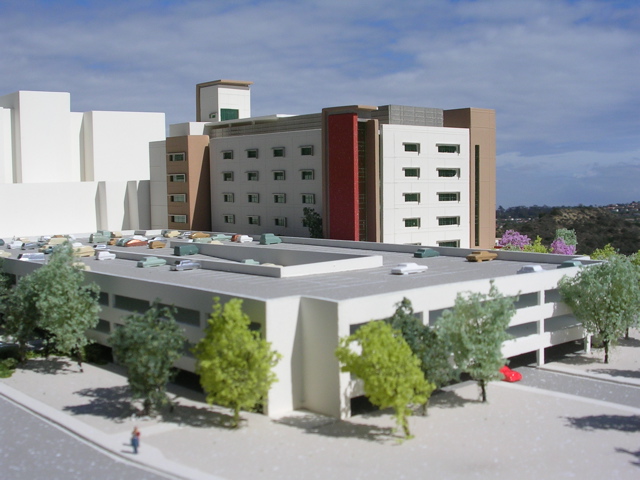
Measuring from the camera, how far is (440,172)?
2304 inches

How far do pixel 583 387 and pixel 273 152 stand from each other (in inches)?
1389

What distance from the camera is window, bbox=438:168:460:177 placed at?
58531mm

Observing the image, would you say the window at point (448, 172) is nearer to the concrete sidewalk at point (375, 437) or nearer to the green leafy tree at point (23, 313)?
the concrete sidewalk at point (375, 437)

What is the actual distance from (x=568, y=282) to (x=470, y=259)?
7539 millimetres

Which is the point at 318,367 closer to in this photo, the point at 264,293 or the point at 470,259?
the point at 264,293

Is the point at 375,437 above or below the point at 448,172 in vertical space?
below

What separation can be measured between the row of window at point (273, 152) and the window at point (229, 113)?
32.8 feet

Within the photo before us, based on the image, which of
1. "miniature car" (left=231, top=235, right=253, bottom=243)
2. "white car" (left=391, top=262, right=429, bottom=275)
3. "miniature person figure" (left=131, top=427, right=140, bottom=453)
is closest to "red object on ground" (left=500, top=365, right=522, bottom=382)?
"white car" (left=391, top=262, right=429, bottom=275)

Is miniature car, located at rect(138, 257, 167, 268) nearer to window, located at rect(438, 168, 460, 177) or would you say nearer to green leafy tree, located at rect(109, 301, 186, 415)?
green leafy tree, located at rect(109, 301, 186, 415)

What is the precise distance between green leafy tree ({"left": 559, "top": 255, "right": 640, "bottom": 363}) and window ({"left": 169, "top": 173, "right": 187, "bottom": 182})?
40.1 meters

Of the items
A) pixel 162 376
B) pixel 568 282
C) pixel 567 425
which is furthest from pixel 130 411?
pixel 568 282

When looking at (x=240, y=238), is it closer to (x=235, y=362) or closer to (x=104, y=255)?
(x=104, y=255)

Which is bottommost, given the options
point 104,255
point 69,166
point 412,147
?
point 104,255

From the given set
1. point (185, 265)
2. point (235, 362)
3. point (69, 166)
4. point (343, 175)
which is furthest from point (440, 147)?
point (69, 166)
